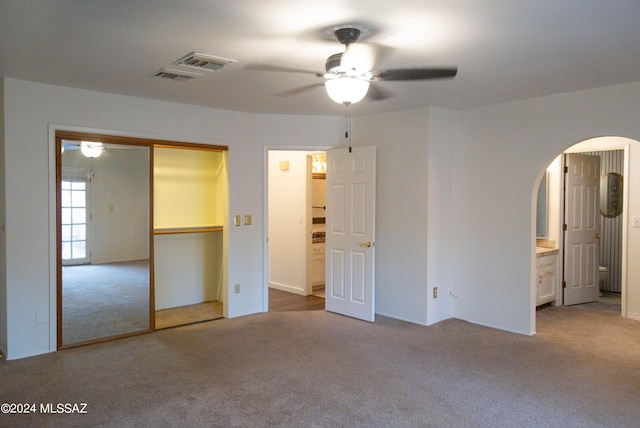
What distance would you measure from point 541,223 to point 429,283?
221 cm

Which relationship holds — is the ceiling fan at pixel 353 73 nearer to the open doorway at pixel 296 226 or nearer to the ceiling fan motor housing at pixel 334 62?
the ceiling fan motor housing at pixel 334 62

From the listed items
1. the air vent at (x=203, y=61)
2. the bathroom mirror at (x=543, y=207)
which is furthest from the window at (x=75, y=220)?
the bathroom mirror at (x=543, y=207)

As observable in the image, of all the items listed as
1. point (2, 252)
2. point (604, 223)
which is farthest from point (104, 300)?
point (604, 223)

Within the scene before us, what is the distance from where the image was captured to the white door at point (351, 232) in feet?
16.6

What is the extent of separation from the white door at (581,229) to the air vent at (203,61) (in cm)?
471

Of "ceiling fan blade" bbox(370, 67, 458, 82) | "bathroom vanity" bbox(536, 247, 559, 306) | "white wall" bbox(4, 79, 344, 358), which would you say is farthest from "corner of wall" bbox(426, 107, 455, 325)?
"white wall" bbox(4, 79, 344, 358)

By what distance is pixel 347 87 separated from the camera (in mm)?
2777

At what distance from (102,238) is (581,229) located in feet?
19.2

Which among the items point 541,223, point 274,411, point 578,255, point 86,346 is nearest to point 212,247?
point 86,346

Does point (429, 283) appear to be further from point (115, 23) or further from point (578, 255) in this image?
point (115, 23)

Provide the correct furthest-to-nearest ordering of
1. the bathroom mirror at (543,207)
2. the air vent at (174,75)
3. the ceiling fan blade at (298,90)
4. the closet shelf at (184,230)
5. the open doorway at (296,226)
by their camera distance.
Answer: the open doorway at (296,226), the bathroom mirror at (543,207), the closet shelf at (184,230), the ceiling fan blade at (298,90), the air vent at (174,75)

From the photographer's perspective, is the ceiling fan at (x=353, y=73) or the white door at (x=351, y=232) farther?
the white door at (x=351, y=232)

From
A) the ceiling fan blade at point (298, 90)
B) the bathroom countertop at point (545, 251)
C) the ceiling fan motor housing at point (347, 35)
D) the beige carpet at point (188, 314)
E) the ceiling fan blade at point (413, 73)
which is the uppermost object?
the ceiling fan blade at point (298, 90)

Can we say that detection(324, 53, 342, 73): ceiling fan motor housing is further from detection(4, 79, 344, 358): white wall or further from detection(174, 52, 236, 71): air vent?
detection(4, 79, 344, 358): white wall
